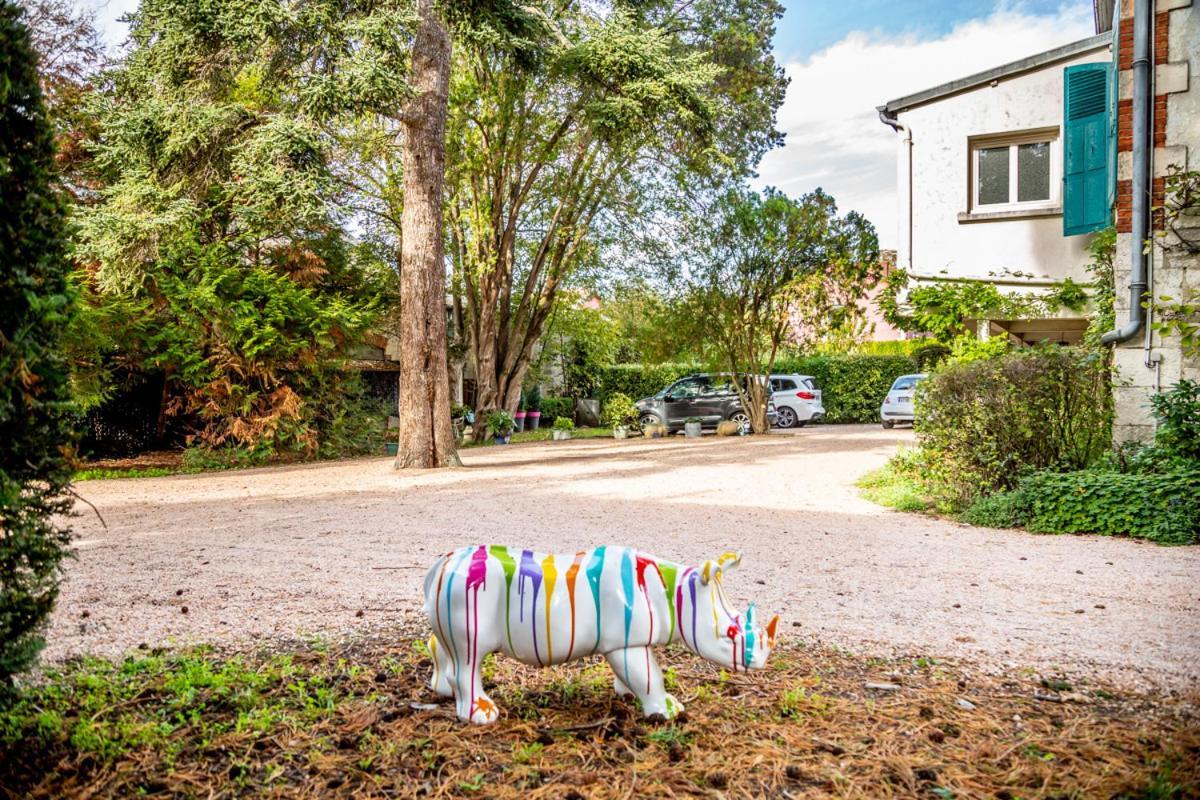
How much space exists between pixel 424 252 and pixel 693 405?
1165 centimetres

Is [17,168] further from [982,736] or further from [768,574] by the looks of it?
[768,574]

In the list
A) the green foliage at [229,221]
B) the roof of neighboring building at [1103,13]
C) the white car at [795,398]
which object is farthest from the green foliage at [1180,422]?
the white car at [795,398]

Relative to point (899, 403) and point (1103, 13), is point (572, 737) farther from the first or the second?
point (899, 403)

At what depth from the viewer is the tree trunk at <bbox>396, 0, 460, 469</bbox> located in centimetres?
1300

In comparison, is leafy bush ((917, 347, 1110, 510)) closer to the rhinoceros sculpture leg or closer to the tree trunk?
the rhinoceros sculpture leg

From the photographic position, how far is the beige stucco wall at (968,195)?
12013 millimetres

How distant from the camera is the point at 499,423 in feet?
65.8

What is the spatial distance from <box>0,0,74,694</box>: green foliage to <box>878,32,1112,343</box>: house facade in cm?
1269

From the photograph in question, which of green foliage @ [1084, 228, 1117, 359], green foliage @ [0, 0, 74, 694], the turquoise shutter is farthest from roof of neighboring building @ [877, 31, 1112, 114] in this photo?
green foliage @ [0, 0, 74, 694]

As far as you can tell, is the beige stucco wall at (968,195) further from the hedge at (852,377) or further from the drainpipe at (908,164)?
the hedge at (852,377)

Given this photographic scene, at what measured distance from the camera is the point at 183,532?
7.50 m

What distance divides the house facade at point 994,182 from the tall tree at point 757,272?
5.03 meters

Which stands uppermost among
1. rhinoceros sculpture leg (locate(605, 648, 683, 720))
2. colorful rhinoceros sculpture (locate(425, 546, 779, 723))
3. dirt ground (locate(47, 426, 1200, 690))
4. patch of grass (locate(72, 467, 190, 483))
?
colorful rhinoceros sculpture (locate(425, 546, 779, 723))

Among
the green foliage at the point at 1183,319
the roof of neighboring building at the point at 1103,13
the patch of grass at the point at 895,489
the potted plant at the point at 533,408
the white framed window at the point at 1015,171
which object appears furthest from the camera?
the potted plant at the point at 533,408
